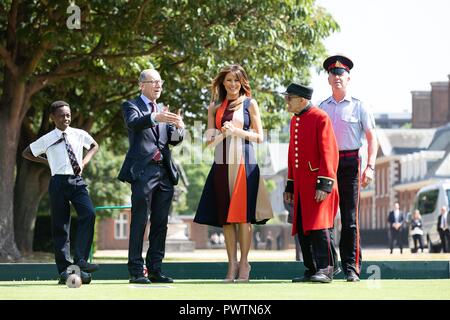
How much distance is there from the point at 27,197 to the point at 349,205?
72.5ft

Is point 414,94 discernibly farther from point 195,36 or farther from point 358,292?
point 358,292

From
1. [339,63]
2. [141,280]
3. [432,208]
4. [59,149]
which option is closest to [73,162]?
[59,149]

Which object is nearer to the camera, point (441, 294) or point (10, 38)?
point (441, 294)

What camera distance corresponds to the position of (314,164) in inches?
446

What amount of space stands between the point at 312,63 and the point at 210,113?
1847cm

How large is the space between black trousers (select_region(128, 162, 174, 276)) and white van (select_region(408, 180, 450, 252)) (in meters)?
33.0

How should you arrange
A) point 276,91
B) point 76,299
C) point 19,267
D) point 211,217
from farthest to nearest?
point 276,91
point 19,267
point 211,217
point 76,299

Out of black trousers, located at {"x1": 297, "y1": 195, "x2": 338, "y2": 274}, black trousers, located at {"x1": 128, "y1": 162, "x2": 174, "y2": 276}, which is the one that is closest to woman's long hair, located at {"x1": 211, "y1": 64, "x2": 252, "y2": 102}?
black trousers, located at {"x1": 128, "y1": 162, "x2": 174, "y2": 276}

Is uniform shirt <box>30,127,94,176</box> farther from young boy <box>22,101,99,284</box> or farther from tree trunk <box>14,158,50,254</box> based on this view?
tree trunk <box>14,158,50,254</box>

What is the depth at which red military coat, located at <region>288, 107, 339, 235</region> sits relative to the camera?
11188mm

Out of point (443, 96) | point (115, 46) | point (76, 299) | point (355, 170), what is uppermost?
point (443, 96)

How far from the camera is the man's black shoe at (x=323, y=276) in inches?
437

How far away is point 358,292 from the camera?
9273mm

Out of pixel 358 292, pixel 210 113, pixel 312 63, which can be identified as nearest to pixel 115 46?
pixel 312 63
